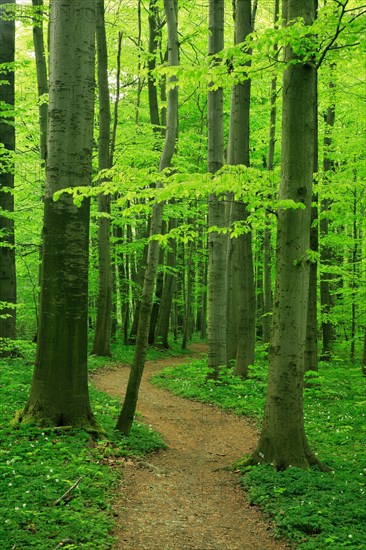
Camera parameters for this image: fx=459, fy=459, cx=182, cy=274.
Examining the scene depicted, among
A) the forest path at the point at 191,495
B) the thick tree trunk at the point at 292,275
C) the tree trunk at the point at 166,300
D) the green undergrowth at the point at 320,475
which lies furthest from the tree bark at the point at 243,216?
the tree trunk at the point at 166,300

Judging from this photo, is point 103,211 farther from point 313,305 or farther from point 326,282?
point 326,282

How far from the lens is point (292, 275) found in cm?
588

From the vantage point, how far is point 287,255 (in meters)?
5.92

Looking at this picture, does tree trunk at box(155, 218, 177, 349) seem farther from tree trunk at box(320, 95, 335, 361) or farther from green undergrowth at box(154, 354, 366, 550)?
green undergrowth at box(154, 354, 366, 550)

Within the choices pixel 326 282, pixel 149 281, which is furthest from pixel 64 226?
pixel 326 282

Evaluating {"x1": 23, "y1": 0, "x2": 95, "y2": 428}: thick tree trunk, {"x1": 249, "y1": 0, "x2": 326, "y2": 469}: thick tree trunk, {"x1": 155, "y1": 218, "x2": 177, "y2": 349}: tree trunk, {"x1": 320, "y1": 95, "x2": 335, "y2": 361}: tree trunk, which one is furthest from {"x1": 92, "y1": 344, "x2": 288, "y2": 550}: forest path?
{"x1": 155, "y1": 218, "x2": 177, "y2": 349}: tree trunk

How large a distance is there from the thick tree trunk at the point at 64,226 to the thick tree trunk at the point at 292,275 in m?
2.85

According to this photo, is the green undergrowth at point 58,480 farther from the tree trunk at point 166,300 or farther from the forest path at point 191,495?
the tree trunk at point 166,300

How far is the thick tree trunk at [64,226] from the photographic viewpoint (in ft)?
21.7

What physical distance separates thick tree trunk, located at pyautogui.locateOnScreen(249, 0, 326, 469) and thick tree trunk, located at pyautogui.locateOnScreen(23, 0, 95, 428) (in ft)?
9.36

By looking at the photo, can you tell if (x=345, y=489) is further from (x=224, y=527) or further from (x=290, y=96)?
(x=290, y=96)

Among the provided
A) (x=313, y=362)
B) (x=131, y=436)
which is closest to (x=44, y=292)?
(x=131, y=436)

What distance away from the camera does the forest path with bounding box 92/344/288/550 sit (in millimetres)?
4418

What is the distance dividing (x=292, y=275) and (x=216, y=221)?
19.4 ft
